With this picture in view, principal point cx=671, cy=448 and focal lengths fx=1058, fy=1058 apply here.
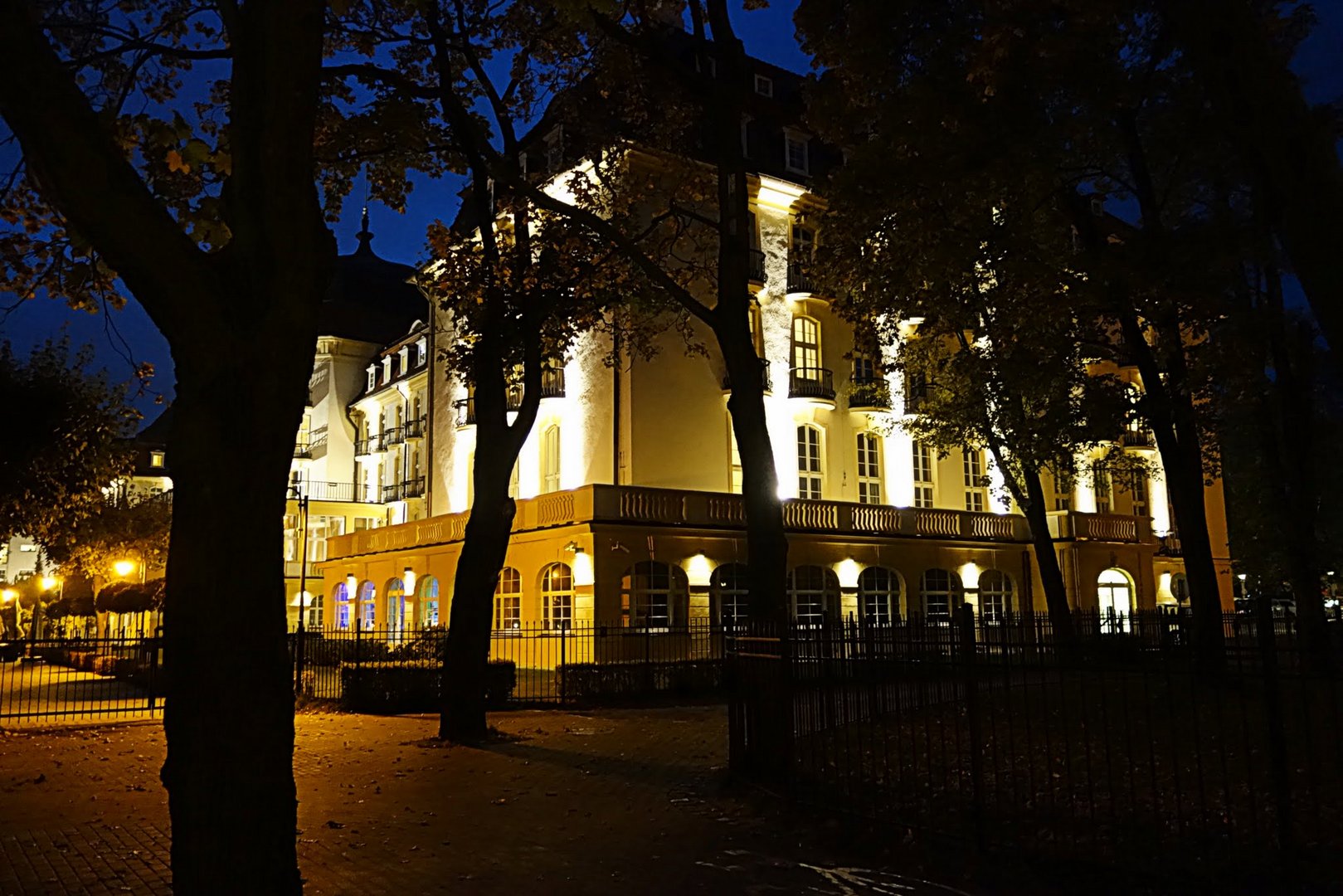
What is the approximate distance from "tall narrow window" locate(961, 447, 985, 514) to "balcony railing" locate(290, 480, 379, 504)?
28.4 m

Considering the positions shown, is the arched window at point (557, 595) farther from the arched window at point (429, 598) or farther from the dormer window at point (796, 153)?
the dormer window at point (796, 153)

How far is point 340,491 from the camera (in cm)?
5372

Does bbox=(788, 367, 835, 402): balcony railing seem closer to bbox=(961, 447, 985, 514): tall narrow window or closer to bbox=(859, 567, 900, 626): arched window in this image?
bbox=(859, 567, 900, 626): arched window

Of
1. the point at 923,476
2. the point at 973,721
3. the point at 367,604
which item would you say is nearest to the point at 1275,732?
the point at 973,721

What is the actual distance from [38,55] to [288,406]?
1983 millimetres

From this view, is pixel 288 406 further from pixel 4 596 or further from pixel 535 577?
pixel 4 596

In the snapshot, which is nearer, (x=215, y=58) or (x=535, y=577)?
(x=215, y=58)

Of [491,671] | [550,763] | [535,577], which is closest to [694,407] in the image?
[535,577]

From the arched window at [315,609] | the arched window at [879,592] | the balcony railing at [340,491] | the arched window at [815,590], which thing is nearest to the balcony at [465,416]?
the arched window at [815,590]

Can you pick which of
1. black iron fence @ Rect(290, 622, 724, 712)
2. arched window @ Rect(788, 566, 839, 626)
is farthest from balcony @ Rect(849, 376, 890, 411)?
black iron fence @ Rect(290, 622, 724, 712)

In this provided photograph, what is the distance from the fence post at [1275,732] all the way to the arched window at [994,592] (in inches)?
1178

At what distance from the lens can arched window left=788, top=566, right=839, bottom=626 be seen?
31.8 m

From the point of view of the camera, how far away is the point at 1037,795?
9.60m

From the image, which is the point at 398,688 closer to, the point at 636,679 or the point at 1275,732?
the point at 636,679
